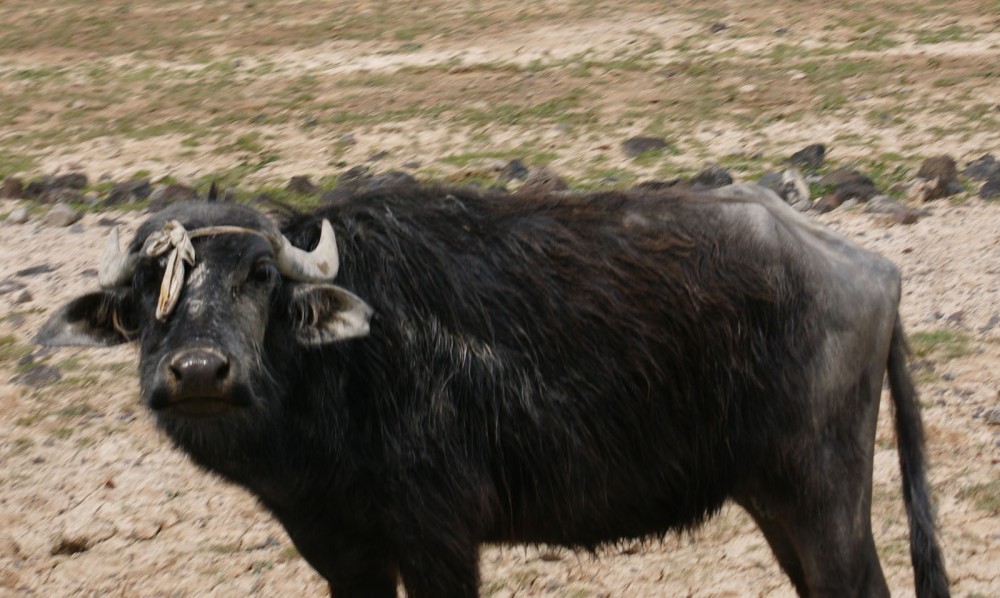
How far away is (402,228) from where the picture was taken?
4.63 metres

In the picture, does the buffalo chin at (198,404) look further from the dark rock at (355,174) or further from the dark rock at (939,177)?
the dark rock at (355,174)

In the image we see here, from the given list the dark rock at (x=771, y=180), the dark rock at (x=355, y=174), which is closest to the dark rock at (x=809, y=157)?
the dark rock at (x=771, y=180)

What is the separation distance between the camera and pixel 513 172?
36.6 feet

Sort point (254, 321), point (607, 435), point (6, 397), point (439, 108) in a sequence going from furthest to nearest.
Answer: point (439, 108)
point (6, 397)
point (607, 435)
point (254, 321)

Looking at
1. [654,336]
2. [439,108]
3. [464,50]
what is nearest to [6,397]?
[654,336]

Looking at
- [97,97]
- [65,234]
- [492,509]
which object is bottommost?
[97,97]

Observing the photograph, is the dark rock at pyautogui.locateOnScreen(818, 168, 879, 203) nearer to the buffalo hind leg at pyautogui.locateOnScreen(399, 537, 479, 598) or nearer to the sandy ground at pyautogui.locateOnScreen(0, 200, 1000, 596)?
the sandy ground at pyautogui.locateOnScreen(0, 200, 1000, 596)

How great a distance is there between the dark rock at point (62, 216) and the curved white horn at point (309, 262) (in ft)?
23.0

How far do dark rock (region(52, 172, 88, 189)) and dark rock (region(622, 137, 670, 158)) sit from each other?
14.7 ft

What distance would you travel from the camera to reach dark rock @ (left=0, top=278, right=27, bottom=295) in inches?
364

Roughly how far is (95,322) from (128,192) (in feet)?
23.5

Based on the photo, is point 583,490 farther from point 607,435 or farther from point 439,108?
point 439,108

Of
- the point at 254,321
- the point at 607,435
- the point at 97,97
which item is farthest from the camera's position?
the point at 97,97

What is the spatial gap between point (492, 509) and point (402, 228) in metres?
0.92
